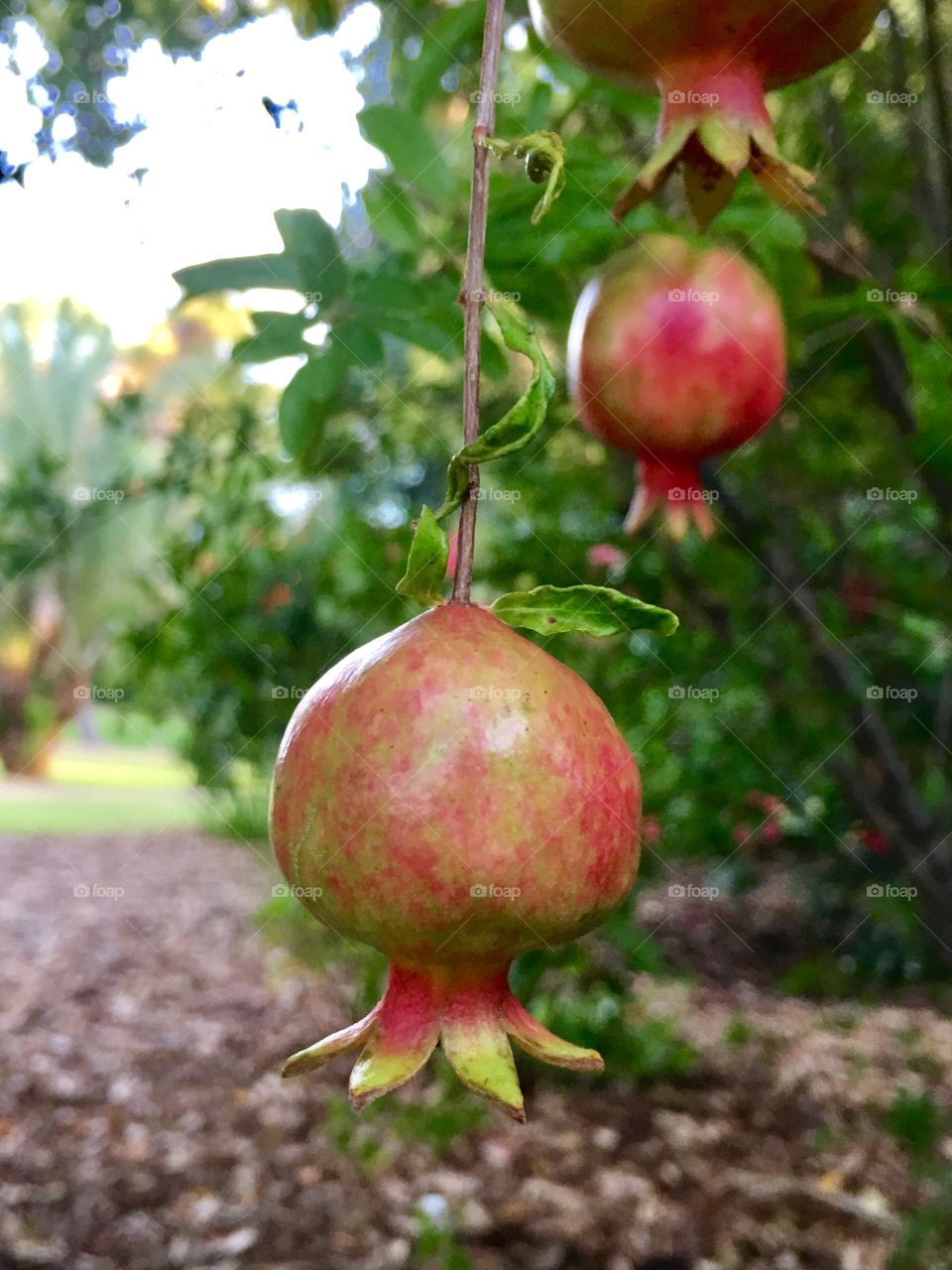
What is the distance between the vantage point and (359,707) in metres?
0.44

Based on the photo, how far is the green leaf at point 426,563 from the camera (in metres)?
0.46

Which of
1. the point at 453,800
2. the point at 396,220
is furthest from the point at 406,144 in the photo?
the point at 453,800

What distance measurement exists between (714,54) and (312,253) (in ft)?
1.10

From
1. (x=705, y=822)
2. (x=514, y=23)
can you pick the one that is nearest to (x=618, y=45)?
(x=514, y=23)

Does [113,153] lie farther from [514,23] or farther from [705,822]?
[705,822]

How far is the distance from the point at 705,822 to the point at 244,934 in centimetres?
215

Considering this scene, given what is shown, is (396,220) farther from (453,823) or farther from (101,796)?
(101,796)

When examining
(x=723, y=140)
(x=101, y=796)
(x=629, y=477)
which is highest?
(x=723, y=140)

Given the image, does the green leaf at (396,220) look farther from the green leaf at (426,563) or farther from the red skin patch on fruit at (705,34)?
the green leaf at (426,563)

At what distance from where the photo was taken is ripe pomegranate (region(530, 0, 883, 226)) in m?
0.62

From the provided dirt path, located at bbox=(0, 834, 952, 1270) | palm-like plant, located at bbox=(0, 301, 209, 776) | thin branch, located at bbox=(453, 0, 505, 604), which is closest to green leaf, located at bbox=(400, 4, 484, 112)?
thin branch, located at bbox=(453, 0, 505, 604)

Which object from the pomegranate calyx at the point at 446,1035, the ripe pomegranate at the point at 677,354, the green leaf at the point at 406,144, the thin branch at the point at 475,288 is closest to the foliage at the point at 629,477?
the green leaf at the point at 406,144

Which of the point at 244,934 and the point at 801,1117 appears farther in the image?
the point at 244,934

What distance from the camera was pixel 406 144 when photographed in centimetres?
98
